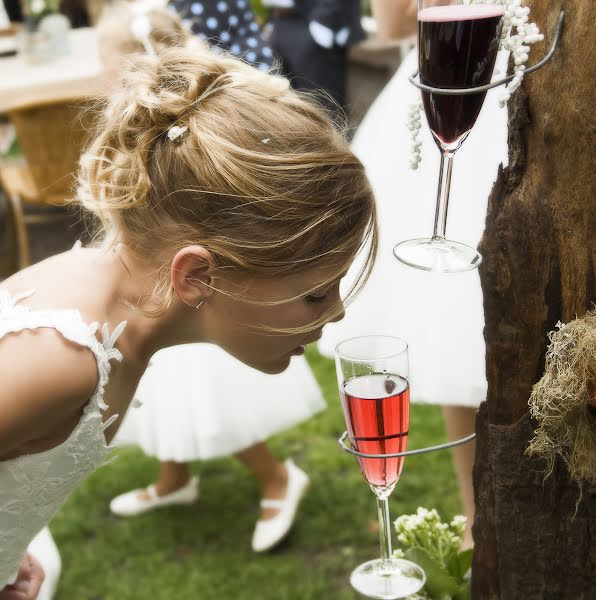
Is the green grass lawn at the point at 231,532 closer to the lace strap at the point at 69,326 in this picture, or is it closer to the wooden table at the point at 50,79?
the lace strap at the point at 69,326

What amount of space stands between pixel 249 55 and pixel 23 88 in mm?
1823

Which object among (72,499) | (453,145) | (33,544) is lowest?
(72,499)

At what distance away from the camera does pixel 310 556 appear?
3.00 m

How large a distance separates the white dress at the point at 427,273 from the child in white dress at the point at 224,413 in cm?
37

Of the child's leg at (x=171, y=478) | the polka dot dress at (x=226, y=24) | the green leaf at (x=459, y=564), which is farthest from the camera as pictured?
the polka dot dress at (x=226, y=24)

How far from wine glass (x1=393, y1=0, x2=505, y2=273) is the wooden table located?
13.3 ft

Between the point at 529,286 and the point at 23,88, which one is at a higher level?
the point at 529,286

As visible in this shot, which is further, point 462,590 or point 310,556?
point 310,556

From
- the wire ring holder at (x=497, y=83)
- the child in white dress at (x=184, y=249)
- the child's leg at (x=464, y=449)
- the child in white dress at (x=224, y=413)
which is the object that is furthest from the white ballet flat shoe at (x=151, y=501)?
the wire ring holder at (x=497, y=83)

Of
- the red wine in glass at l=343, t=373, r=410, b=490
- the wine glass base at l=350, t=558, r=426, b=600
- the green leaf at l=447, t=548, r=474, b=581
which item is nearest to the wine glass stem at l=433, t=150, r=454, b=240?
the red wine in glass at l=343, t=373, r=410, b=490

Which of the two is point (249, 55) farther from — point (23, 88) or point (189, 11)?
point (23, 88)

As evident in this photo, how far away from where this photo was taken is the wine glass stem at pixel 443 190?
4.24ft

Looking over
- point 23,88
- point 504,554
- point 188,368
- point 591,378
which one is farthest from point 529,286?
point 23,88

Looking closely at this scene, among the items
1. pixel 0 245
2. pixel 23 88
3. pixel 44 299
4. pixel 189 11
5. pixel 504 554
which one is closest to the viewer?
pixel 504 554
